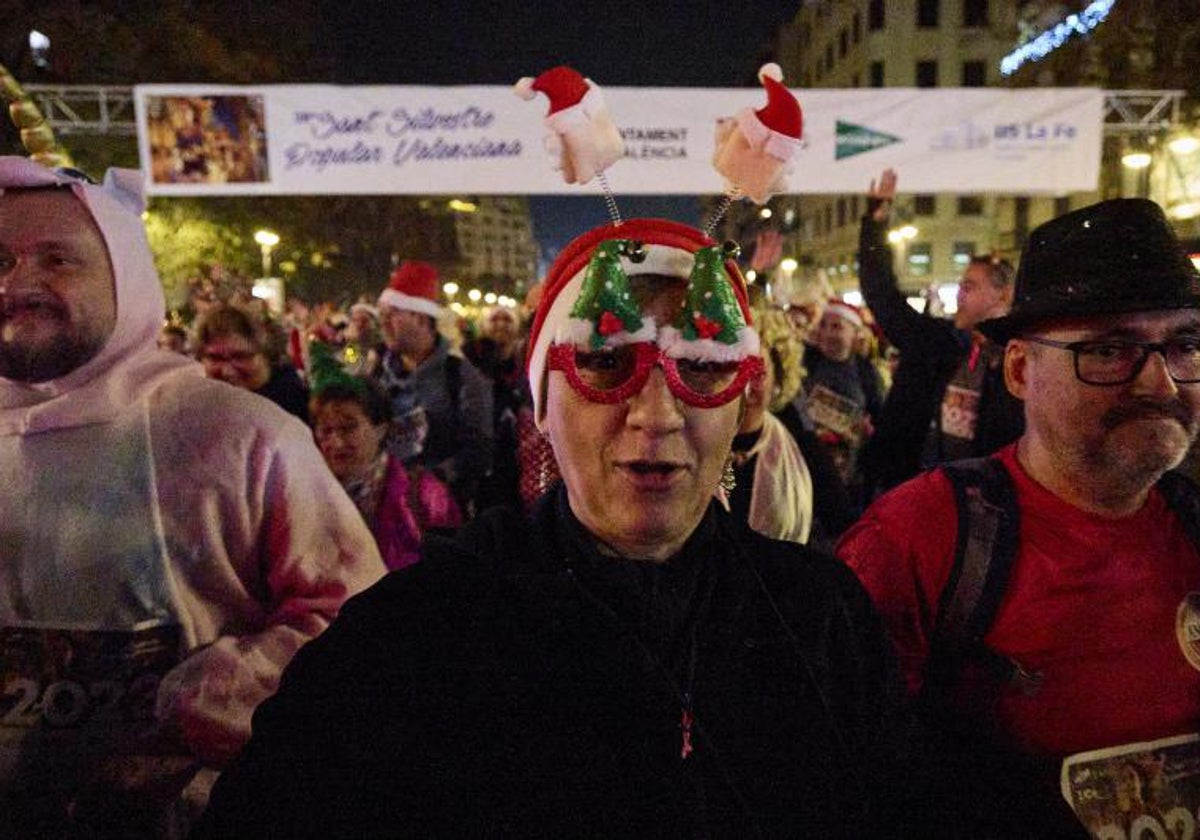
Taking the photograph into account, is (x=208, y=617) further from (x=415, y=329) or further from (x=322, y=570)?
(x=415, y=329)

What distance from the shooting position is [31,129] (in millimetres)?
2271

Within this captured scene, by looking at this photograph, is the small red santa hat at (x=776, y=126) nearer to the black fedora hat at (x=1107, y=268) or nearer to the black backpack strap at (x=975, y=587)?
the black fedora hat at (x=1107, y=268)

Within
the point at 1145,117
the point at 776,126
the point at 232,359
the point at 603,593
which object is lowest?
the point at 603,593

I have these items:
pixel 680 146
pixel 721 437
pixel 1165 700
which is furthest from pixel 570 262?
pixel 680 146

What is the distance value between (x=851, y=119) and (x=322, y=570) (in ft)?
30.3

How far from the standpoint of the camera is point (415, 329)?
19.2 ft

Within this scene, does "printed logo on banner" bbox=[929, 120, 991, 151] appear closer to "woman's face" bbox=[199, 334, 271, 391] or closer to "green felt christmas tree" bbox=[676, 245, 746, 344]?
"woman's face" bbox=[199, 334, 271, 391]

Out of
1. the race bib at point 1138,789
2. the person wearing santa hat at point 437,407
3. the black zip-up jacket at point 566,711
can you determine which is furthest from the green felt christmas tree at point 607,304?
the person wearing santa hat at point 437,407

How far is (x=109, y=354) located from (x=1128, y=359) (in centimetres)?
233

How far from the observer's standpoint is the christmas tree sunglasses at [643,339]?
4.61 feet

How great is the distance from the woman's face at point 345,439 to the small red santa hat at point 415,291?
7.38 feet

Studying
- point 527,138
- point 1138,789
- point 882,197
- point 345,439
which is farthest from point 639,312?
point 527,138

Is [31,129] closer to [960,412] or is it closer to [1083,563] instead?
[1083,563]

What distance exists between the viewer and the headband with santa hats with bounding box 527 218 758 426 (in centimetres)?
141
